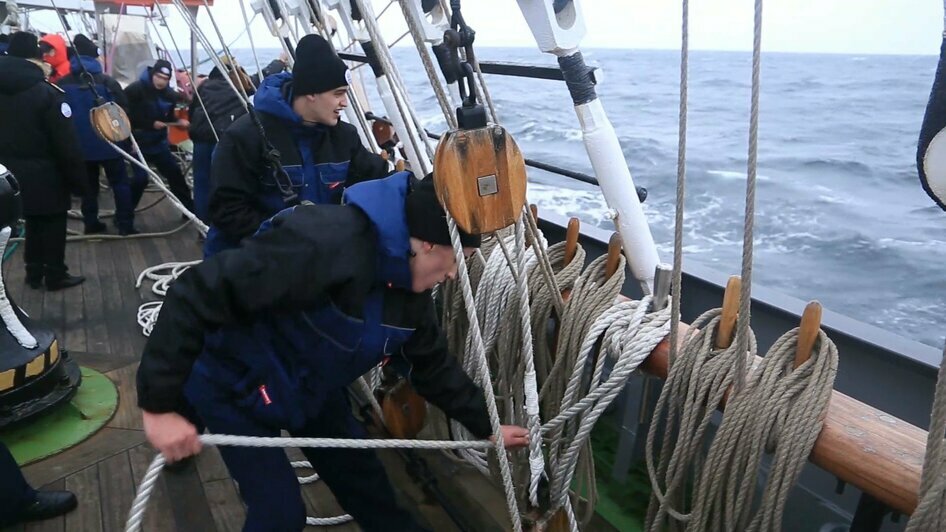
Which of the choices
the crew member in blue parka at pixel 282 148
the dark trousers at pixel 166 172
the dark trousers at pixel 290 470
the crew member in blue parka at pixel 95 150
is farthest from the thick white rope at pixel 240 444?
the dark trousers at pixel 166 172

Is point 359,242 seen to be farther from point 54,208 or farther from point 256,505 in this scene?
point 54,208

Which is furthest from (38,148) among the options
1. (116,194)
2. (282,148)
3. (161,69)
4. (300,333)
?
(300,333)

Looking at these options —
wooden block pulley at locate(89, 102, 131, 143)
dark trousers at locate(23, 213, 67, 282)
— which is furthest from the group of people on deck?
dark trousers at locate(23, 213, 67, 282)

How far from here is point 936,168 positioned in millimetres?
686

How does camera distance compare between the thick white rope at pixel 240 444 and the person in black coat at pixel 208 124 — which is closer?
the thick white rope at pixel 240 444

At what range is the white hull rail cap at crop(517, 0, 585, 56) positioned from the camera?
55.2 inches

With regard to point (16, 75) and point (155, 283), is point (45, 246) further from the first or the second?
point (16, 75)

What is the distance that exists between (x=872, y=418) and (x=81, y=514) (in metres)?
1.99

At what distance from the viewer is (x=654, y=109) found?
602 inches

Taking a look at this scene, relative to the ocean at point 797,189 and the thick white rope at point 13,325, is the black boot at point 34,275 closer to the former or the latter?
the thick white rope at point 13,325

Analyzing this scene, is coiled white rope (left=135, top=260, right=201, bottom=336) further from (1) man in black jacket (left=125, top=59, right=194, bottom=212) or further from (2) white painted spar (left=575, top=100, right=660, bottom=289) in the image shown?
(2) white painted spar (left=575, top=100, right=660, bottom=289)

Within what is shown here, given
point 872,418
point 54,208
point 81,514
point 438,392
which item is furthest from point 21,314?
point 872,418

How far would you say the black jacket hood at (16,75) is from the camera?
3055mm

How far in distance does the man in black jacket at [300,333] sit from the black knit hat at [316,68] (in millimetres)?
847
